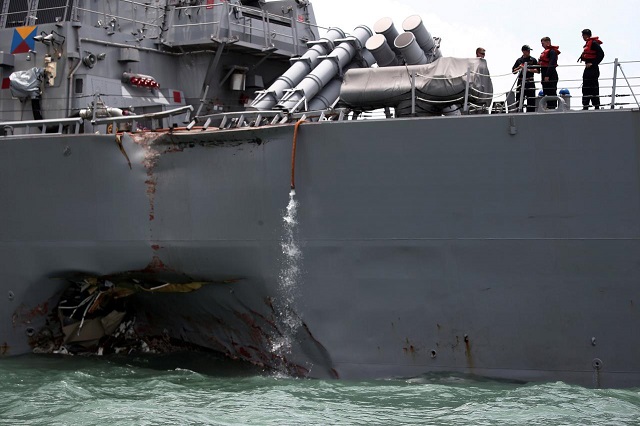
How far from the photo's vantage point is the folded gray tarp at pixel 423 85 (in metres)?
11.4

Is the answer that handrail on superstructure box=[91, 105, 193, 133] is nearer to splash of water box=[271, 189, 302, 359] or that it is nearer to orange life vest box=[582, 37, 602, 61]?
splash of water box=[271, 189, 302, 359]

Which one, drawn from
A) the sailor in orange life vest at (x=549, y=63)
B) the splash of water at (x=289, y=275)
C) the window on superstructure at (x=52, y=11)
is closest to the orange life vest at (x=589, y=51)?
the sailor in orange life vest at (x=549, y=63)

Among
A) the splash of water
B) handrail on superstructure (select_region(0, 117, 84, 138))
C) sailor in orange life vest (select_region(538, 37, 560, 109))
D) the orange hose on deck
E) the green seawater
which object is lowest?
the green seawater

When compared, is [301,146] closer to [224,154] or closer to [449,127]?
[224,154]

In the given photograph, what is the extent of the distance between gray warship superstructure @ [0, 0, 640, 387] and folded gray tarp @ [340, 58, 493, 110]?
0.03m

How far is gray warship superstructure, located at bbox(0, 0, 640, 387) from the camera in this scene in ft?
34.2

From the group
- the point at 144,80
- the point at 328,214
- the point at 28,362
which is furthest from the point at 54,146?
the point at 328,214

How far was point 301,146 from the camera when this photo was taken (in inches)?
442

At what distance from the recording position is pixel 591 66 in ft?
36.9

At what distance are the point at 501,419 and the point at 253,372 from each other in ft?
12.5

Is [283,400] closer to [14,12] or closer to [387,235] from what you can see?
[387,235]

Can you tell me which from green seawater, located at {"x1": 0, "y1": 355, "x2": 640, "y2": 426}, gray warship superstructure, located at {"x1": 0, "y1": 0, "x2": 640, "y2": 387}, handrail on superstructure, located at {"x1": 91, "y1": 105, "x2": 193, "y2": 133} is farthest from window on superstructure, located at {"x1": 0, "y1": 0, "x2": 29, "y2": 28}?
green seawater, located at {"x1": 0, "y1": 355, "x2": 640, "y2": 426}

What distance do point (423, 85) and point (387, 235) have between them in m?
2.01

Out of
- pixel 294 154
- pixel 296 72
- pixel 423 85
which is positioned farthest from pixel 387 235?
pixel 296 72
